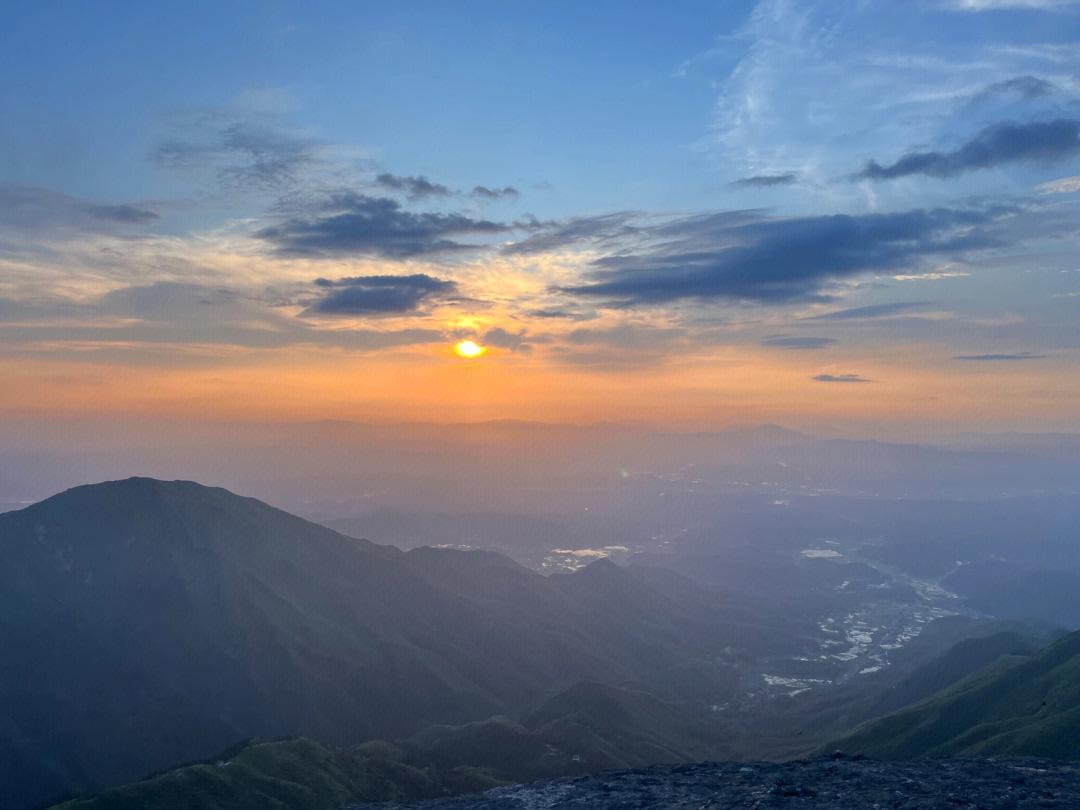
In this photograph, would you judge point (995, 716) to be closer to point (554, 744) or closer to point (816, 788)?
point (554, 744)

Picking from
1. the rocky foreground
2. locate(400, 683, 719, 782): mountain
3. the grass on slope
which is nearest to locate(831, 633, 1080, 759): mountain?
locate(400, 683, 719, 782): mountain

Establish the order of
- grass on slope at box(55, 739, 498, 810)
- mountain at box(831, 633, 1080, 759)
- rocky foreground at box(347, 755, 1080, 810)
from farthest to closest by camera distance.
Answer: mountain at box(831, 633, 1080, 759)
grass on slope at box(55, 739, 498, 810)
rocky foreground at box(347, 755, 1080, 810)

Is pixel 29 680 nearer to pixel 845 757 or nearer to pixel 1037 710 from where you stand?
pixel 845 757

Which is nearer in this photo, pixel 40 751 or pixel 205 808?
pixel 205 808

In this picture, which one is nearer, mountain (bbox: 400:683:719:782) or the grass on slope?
the grass on slope

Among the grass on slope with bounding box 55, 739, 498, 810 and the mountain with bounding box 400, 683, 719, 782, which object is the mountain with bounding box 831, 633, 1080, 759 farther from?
the grass on slope with bounding box 55, 739, 498, 810

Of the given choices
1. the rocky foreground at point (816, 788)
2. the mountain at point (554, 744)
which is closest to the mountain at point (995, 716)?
the mountain at point (554, 744)

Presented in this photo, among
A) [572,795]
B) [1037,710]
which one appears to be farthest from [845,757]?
[1037,710]
